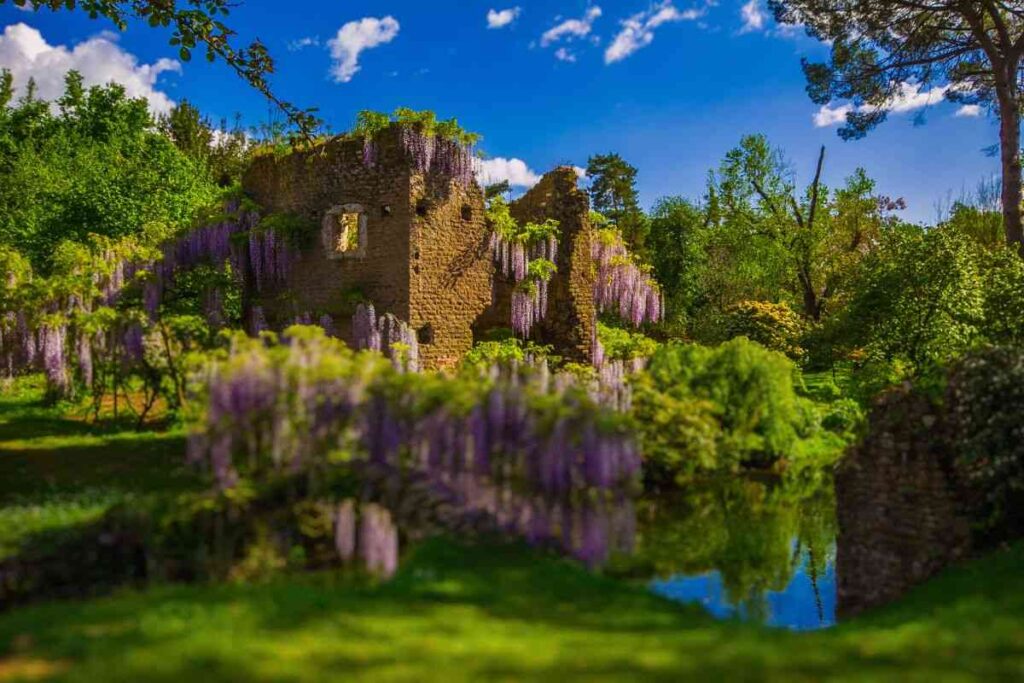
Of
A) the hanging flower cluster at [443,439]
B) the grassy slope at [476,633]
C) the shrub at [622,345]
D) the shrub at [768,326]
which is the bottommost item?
the grassy slope at [476,633]

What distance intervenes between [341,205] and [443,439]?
33.5 feet

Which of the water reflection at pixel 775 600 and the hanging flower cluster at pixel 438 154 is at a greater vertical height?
the hanging flower cluster at pixel 438 154

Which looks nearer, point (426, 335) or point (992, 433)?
point (992, 433)

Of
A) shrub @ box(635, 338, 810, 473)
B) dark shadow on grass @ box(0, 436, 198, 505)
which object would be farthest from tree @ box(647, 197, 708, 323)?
dark shadow on grass @ box(0, 436, 198, 505)

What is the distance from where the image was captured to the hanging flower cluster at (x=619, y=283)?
67.4 ft

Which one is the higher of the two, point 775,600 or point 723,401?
point 723,401

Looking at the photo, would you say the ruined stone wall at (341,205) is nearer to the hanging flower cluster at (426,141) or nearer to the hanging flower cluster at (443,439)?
the hanging flower cluster at (426,141)

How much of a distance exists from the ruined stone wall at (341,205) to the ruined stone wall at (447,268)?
285mm

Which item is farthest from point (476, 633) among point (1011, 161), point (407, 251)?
point (1011, 161)

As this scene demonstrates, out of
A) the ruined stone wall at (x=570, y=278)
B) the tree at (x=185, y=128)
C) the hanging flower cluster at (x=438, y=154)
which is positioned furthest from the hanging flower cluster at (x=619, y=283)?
the tree at (x=185, y=128)

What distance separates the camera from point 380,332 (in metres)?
15.4

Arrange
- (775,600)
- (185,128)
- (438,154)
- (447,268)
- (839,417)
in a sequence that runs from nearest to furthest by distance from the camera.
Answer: (775,600)
(438,154)
(447,268)
(839,417)
(185,128)

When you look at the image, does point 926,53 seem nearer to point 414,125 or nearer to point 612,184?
point 414,125

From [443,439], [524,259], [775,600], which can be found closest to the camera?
[443,439]
